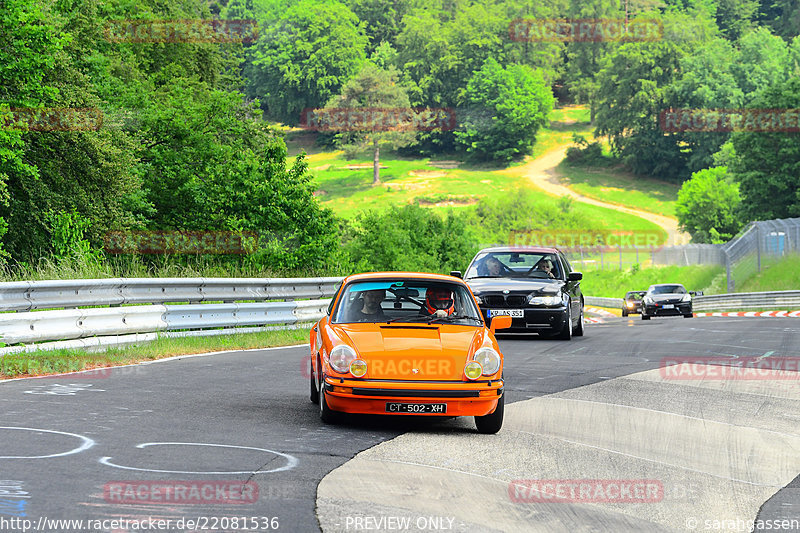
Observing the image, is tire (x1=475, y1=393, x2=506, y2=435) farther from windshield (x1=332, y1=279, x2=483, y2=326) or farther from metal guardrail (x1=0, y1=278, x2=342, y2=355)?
metal guardrail (x1=0, y1=278, x2=342, y2=355)

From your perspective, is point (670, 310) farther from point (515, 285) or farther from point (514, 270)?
point (515, 285)

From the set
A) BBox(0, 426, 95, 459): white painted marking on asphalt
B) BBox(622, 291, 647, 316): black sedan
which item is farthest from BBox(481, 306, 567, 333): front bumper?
BBox(622, 291, 647, 316): black sedan

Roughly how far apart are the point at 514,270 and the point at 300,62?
525ft

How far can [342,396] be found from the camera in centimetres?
834

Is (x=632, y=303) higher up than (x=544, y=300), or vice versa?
(x=544, y=300)

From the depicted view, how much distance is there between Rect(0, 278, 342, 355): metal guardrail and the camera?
41.9 ft

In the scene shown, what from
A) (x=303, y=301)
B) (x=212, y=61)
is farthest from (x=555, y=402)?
(x=212, y=61)

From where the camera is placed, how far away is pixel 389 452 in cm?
746

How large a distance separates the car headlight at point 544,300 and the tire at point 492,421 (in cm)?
1001

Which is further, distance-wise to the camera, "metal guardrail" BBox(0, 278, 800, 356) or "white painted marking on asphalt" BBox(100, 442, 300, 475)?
"metal guardrail" BBox(0, 278, 800, 356)

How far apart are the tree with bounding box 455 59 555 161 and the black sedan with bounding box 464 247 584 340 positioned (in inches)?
A: 5360

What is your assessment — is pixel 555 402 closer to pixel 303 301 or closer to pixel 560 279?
pixel 560 279

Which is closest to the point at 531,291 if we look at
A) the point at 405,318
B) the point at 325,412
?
the point at 405,318

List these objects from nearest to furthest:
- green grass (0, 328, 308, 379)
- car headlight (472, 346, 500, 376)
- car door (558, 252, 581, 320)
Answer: car headlight (472, 346, 500, 376)
green grass (0, 328, 308, 379)
car door (558, 252, 581, 320)
